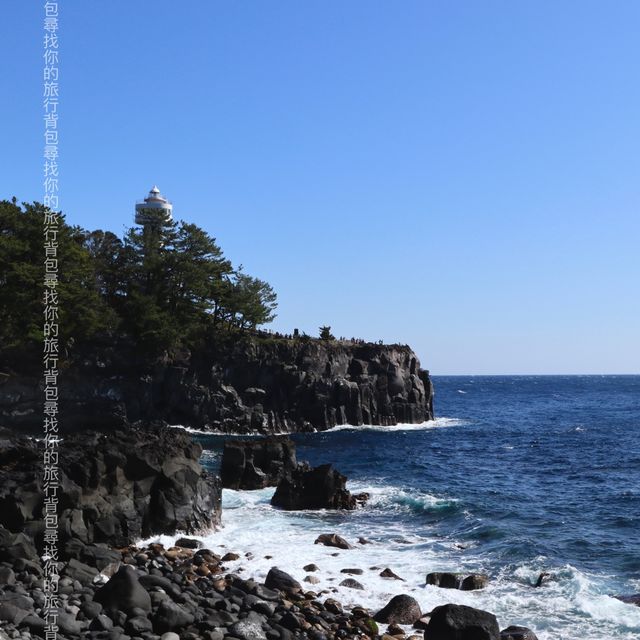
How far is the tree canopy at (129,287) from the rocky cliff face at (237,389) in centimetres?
387

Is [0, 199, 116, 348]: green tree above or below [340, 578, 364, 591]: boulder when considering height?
above

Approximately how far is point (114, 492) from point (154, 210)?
63.4 meters

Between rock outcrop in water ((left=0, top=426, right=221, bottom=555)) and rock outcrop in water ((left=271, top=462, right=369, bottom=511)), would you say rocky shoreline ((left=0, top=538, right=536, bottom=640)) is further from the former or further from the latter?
rock outcrop in water ((left=271, top=462, right=369, bottom=511))

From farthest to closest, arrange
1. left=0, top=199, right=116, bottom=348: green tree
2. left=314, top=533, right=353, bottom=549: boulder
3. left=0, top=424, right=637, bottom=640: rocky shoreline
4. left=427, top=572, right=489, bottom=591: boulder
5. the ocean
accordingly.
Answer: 1. left=0, top=199, right=116, bottom=348: green tree
2. left=314, top=533, right=353, bottom=549: boulder
3. left=427, top=572, right=489, bottom=591: boulder
4. the ocean
5. left=0, top=424, right=637, bottom=640: rocky shoreline

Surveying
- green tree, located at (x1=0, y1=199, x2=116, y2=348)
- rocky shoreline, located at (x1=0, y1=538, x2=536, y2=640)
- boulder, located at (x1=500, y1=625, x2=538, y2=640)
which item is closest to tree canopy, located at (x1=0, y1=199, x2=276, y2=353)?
green tree, located at (x1=0, y1=199, x2=116, y2=348)

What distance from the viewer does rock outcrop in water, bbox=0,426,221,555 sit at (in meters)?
25.5

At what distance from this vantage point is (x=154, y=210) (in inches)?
3430

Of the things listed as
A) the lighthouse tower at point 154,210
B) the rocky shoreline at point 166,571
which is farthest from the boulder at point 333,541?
the lighthouse tower at point 154,210

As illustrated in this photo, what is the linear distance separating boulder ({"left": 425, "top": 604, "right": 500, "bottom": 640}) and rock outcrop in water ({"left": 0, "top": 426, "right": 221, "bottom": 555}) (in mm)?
13425

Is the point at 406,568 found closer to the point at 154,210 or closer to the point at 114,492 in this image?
the point at 114,492

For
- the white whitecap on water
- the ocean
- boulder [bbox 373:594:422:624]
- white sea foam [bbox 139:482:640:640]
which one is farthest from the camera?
the white whitecap on water

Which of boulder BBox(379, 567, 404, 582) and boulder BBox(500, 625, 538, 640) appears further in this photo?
boulder BBox(379, 567, 404, 582)

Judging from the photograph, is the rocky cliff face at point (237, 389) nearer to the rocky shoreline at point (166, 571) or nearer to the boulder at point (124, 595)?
the rocky shoreline at point (166, 571)

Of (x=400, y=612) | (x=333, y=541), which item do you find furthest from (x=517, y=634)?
(x=333, y=541)
